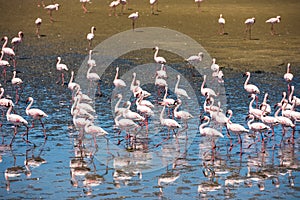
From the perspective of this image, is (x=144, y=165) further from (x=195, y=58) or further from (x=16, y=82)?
(x=195, y=58)

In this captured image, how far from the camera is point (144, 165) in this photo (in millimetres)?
13359

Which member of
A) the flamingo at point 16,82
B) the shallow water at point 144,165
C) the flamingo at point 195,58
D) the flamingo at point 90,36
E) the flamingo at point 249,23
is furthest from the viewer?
the flamingo at point 249,23

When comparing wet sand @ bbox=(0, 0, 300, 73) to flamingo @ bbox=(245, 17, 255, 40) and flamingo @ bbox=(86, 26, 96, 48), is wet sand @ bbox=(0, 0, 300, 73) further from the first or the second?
flamingo @ bbox=(86, 26, 96, 48)

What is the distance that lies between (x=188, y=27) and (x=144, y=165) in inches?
748

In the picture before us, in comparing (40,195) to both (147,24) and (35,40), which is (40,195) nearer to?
(35,40)

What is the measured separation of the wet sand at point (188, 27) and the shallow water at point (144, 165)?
28.0 feet

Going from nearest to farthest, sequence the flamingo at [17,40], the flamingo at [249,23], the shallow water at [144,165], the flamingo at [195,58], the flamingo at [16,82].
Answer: the shallow water at [144,165] < the flamingo at [16,82] < the flamingo at [195,58] < the flamingo at [17,40] < the flamingo at [249,23]

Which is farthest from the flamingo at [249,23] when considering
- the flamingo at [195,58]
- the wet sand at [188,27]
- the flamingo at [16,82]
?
the flamingo at [16,82]

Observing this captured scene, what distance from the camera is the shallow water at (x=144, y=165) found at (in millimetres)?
11734

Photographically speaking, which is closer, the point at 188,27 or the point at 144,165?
the point at 144,165

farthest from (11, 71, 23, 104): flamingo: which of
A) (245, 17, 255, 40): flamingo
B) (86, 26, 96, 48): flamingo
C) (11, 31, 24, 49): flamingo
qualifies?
(245, 17, 255, 40): flamingo

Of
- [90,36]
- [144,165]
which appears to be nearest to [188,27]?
[90,36]

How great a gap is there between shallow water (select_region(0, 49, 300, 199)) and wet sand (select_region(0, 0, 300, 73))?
853cm

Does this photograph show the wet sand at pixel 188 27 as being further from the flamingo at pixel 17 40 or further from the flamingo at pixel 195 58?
the flamingo at pixel 195 58
